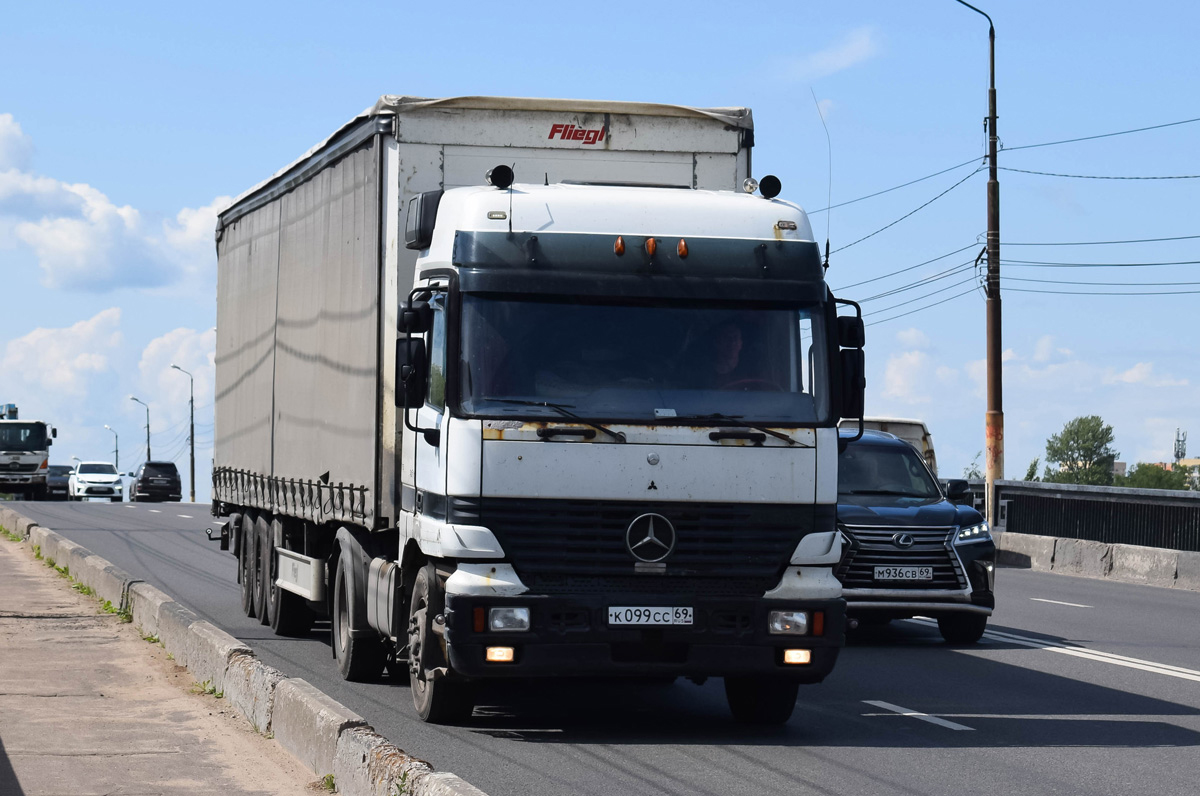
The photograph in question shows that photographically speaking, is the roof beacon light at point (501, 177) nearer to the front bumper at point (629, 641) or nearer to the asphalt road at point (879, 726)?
the front bumper at point (629, 641)

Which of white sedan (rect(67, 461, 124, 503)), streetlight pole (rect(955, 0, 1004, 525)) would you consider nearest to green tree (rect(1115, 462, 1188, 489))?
white sedan (rect(67, 461, 124, 503))

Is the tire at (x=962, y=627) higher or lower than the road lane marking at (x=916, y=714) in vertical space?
higher

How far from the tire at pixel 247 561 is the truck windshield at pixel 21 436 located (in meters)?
42.3

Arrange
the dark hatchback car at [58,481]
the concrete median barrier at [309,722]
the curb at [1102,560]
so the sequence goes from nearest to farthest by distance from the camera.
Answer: the concrete median barrier at [309,722] < the curb at [1102,560] < the dark hatchback car at [58,481]

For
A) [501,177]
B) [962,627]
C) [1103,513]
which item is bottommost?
[962,627]

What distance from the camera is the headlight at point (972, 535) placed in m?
13.6

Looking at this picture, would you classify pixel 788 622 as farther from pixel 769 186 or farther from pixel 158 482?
pixel 158 482

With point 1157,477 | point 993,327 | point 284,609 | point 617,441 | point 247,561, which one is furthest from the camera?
point 1157,477

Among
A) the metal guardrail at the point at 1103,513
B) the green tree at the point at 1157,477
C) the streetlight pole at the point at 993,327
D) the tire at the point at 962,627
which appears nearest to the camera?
the tire at the point at 962,627

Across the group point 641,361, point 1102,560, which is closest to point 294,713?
point 641,361

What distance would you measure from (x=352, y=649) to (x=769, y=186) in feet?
14.0

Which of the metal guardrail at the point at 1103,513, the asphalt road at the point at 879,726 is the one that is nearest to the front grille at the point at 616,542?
the asphalt road at the point at 879,726

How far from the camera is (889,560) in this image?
13492 millimetres

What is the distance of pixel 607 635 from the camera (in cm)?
834
